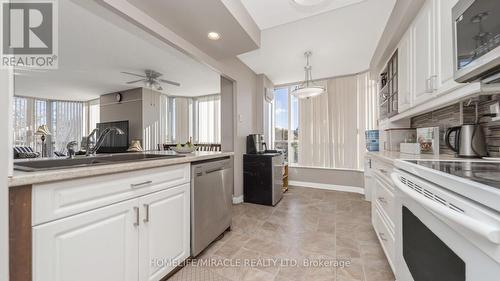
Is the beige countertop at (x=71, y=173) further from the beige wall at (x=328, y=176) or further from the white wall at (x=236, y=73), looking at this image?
the beige wall at (x=328, y=176)

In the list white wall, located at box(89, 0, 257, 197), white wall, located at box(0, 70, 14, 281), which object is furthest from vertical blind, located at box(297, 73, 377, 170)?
white wall, located at box(0, 70, 14, 281)

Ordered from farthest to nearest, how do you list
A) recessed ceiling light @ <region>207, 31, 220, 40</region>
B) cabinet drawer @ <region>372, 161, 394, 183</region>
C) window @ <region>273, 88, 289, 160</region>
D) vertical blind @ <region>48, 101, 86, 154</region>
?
window @ <region>273, 88, 289, 160</region>, vertical blind @ <region>48, 101, 86, 154</region>, recessed ceiling light @ <region>207, 31, 220, 40</region>, cabinet drawer @ <region>372, 161, 394, 183</region>

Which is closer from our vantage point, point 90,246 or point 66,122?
point 90,246

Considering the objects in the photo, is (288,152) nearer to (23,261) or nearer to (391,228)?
→ (391,228)

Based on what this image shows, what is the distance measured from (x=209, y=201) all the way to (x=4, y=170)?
1329 mm

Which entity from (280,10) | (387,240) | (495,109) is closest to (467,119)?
(495,109)

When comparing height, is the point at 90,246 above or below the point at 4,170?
below

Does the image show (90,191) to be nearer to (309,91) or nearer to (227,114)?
(227,114)

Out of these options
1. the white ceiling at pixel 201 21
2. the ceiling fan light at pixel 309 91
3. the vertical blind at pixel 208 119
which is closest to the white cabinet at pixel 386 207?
the ceiling fan light at pixel 309 91

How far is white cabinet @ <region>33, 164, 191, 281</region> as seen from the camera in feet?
2.78

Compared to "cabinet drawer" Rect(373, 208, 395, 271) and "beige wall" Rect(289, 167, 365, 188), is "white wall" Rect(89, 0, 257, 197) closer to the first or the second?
"beige wall" Rect(289, 167, 365, 188)

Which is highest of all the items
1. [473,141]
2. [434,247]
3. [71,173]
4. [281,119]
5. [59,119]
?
[281,119]

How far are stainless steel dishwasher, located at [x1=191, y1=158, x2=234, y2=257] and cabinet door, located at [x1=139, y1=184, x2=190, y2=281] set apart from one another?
0.06m

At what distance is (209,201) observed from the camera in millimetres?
1823
